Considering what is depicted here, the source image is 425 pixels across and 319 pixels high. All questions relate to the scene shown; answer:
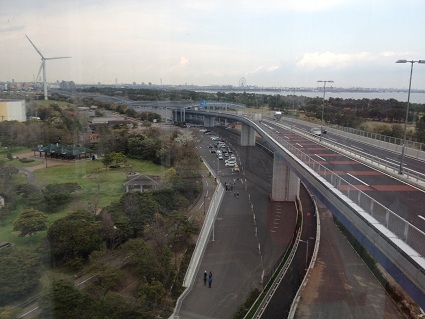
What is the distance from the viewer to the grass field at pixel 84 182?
621 centimetres

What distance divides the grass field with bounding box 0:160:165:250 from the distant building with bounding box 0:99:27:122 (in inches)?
207

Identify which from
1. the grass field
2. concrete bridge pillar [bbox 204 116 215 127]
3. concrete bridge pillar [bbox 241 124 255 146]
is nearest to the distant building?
the grass field

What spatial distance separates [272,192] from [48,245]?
5546 millimetres

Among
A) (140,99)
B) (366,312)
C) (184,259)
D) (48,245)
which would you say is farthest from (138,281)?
(140,99)

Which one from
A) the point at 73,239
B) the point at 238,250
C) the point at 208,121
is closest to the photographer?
the point at 73,239

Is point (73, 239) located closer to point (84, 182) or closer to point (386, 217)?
point (84, 182)

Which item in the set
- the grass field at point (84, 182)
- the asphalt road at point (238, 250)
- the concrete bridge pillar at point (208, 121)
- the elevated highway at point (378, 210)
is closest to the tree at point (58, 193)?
the grass field at point (84, 182)

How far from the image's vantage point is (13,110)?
15484mm

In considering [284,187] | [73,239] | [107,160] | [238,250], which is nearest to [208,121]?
[107,160]

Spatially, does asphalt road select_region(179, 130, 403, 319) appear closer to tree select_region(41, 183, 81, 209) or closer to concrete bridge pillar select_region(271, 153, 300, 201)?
concrete bridge pillar select_region(271, 153, 300, 201)

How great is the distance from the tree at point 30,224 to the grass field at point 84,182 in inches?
3.5

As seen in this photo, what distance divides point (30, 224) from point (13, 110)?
11.0 meters

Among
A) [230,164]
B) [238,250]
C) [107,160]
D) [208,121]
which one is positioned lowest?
[238,250]

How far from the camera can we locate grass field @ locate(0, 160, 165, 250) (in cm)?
621
